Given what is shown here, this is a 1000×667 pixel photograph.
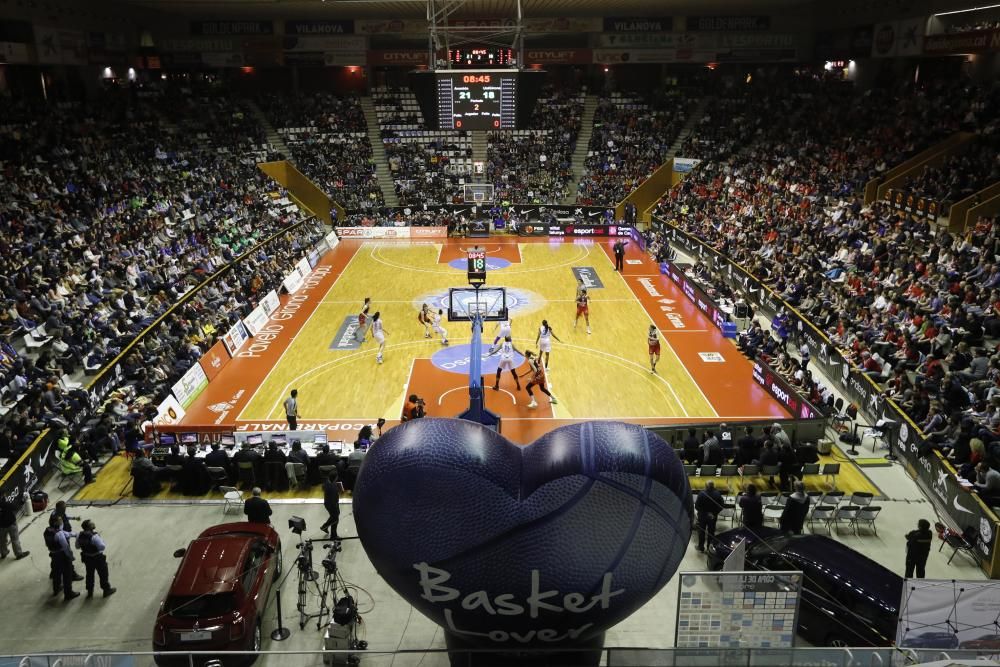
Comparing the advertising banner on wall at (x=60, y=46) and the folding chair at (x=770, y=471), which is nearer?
the folding chair at (x=770, y=471)

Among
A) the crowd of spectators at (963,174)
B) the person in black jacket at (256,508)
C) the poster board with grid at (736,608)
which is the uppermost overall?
the crowd of spectators at (963,174)

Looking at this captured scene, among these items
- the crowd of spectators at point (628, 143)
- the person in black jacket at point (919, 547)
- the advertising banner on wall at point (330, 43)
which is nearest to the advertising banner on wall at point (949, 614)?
the person in black jacket at point (919, 547)

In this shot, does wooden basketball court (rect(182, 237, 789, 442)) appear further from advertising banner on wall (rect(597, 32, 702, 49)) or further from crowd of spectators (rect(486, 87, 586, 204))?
advertising banner on wall (rect(597, 32, 702, 49))

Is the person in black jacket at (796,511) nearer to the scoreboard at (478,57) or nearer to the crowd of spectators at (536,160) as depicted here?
the scoreboard at (478,57)

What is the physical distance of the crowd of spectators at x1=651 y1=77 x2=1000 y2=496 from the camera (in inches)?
683

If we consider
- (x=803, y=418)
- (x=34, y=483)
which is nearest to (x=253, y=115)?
(x=34, y=483)

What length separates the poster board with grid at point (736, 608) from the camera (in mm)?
7711

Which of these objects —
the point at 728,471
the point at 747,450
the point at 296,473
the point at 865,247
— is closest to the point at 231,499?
the point at 296,473

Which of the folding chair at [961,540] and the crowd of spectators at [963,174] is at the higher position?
the crowd of spectators at [963,174]

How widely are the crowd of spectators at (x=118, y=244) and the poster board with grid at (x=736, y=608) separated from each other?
1254 cm

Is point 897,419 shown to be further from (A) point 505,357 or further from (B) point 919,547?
(A) point 505,357

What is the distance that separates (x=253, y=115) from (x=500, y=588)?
47.2 m

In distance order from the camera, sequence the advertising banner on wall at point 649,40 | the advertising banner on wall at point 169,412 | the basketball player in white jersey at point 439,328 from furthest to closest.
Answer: the advertising banner on wall at point 649,40 → the basketball player in white jersey at point 439,328 → the advertising banner on wall at point 169,412

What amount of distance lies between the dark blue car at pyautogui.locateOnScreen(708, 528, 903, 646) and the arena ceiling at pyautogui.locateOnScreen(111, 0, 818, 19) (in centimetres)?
3177
